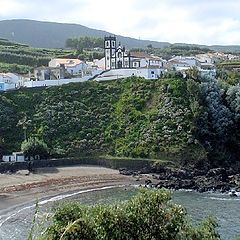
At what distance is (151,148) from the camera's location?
59.4 meters

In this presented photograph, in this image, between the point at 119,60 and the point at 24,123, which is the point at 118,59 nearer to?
the point at 119,60

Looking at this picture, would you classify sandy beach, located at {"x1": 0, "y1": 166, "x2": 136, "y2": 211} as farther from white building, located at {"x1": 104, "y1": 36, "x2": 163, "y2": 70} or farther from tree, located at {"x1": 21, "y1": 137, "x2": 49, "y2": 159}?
white building, located at {"x1": 104, "y1": 36, "x2": 163, "y2": 70}

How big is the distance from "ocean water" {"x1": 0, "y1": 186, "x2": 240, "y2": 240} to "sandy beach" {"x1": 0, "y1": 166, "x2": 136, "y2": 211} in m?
1.67

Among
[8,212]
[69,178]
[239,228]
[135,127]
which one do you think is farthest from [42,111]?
[239,228]

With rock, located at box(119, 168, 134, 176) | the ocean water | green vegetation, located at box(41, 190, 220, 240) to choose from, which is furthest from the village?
green vegetation, located at box(41, 190, 220, 240)

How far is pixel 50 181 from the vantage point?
169 feet

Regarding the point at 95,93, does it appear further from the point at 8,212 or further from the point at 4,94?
the point at 8,212

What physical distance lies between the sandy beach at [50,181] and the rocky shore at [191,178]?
2.23 m

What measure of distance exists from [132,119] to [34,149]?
1265 cm

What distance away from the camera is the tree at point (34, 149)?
57.8 metres

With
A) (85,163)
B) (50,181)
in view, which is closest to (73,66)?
(85,163)

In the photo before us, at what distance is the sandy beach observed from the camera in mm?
46562

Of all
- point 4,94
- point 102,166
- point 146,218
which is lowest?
point 102,166

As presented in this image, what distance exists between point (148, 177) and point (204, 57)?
66.6m
